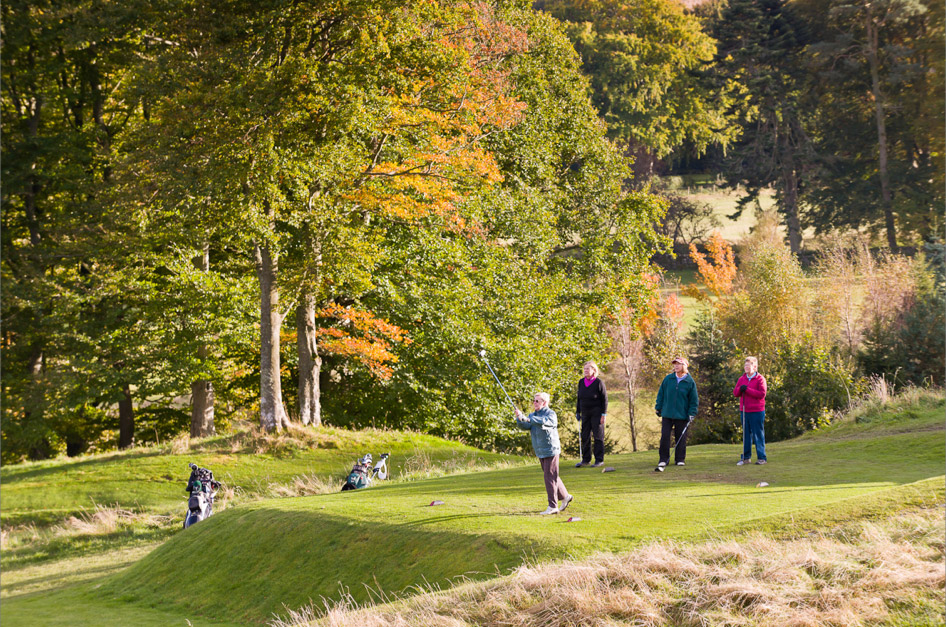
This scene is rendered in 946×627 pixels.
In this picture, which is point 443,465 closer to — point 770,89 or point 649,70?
point 649,70

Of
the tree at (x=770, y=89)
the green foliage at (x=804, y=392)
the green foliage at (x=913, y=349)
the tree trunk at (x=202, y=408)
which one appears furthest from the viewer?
the tree at (x=770, y=89)

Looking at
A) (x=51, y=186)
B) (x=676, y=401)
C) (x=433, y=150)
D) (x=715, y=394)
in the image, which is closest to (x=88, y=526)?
(x=676, y=401)

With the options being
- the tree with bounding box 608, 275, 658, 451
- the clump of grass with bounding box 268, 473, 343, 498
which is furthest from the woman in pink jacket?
the tree with bounding box 608, 275, 658, 451

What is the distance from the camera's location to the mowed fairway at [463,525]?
10820 mm

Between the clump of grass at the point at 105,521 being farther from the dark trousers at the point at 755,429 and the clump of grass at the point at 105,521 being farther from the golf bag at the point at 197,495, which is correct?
the dark trousers at the point at 755,429

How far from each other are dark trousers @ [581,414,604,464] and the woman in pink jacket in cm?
269

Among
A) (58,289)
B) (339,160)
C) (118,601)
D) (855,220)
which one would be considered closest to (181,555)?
(118,601)

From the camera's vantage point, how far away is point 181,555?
15336 mm

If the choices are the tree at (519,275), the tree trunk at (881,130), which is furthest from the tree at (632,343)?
the tree trunk at (881,130)

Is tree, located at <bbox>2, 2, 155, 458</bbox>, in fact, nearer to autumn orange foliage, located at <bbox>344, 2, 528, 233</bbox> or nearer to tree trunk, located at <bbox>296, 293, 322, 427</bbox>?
tree trunk, located at <bbox>296, 293, 322, 427</bbox>

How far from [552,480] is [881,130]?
5352cm

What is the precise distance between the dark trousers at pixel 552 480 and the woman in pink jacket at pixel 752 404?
4495 millimetres

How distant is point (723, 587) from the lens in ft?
28.8

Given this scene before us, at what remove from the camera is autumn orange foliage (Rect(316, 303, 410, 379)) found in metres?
27.8
